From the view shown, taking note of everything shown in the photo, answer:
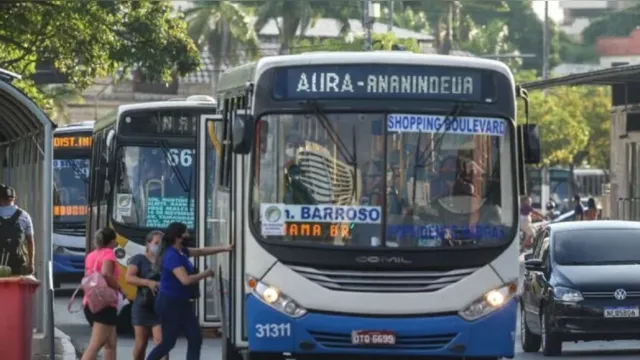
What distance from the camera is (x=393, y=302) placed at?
46.6ft

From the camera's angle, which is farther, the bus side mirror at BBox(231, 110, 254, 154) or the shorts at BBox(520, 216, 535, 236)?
the shorts at BBox(520, 216, 535, 236)

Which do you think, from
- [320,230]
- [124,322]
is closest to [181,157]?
[124,322]

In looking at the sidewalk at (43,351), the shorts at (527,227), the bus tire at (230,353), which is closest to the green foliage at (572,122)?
the shorts at (527,227)

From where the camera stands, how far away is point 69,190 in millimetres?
33312

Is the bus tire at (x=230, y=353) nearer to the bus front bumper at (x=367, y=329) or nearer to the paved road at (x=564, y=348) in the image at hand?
the bus front bumper at (x=367, y=329)

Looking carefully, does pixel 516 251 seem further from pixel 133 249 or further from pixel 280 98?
pixel 133 249

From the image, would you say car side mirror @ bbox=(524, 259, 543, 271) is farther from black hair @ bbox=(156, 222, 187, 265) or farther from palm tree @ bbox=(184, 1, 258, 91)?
palm tree @ bbox=(184, 1, 258, 91)

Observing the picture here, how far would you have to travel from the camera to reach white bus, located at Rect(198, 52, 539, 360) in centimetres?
1420

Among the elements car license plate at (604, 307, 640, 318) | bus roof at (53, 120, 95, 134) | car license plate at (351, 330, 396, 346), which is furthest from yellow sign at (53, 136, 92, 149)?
car license plate at (351, 330, 396, 346)

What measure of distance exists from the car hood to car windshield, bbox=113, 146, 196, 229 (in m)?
5.14

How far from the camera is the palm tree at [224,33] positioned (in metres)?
79.4

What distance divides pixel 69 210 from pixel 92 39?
3217 mm

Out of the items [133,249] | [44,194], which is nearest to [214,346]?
[133,249]

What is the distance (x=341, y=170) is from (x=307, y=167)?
27 cm
